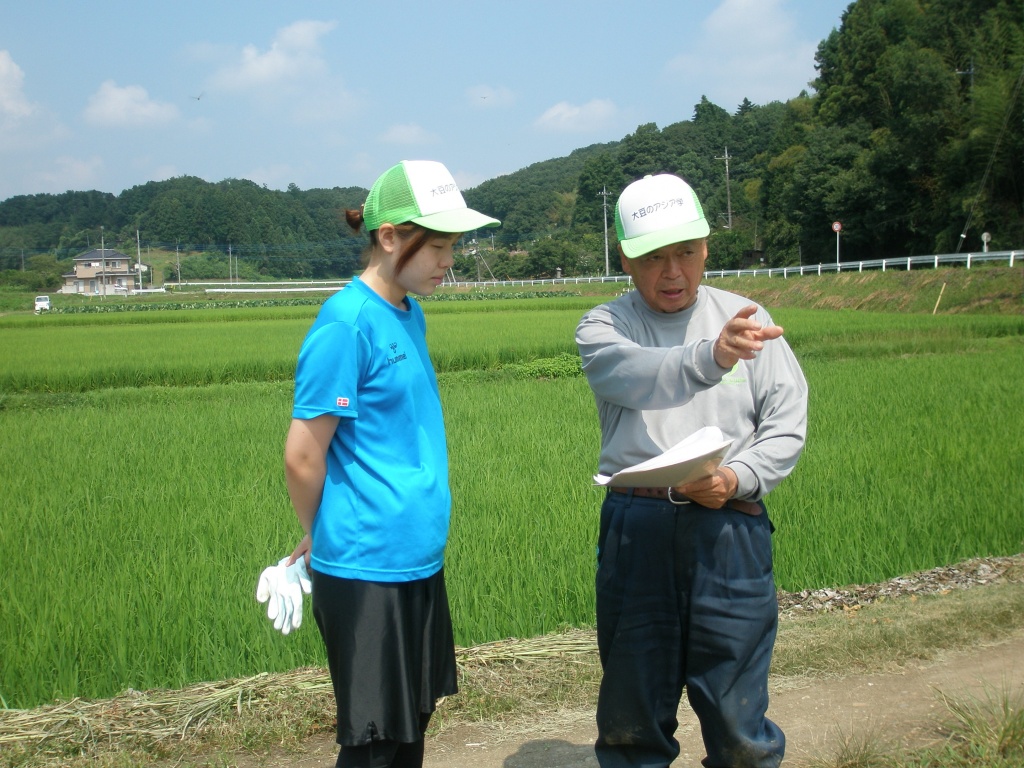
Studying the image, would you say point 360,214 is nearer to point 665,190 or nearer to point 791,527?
point 665,190

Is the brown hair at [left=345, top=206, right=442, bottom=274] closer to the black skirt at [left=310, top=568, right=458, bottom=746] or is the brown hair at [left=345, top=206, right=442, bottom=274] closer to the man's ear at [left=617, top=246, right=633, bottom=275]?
the man's ear at [left=617, top=246, right=633, bottom=275]

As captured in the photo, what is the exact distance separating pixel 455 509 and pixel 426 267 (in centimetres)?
366

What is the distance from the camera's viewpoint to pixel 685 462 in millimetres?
1812

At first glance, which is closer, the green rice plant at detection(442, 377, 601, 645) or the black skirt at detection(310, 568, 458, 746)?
the black skirt at detection(310, 568, 458, 746)

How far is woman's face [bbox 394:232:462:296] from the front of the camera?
79.0 inches

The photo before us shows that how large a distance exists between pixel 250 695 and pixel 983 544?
376 centimetres

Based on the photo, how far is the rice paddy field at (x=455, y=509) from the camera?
142 inches

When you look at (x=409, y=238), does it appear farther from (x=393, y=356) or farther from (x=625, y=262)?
(x=625, y=262)

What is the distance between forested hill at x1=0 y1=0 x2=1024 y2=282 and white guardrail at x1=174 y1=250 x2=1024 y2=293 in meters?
2.51

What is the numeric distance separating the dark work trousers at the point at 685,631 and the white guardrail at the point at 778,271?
95cm

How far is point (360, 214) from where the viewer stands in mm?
2162

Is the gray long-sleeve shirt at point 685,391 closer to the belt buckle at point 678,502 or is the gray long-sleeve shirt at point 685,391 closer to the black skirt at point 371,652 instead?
the belt buckle at point 678,502

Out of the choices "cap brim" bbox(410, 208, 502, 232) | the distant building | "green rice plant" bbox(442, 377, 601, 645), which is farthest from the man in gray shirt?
the distant building

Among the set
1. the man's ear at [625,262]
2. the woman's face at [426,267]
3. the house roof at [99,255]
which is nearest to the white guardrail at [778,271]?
the woman's face at [426,267]
